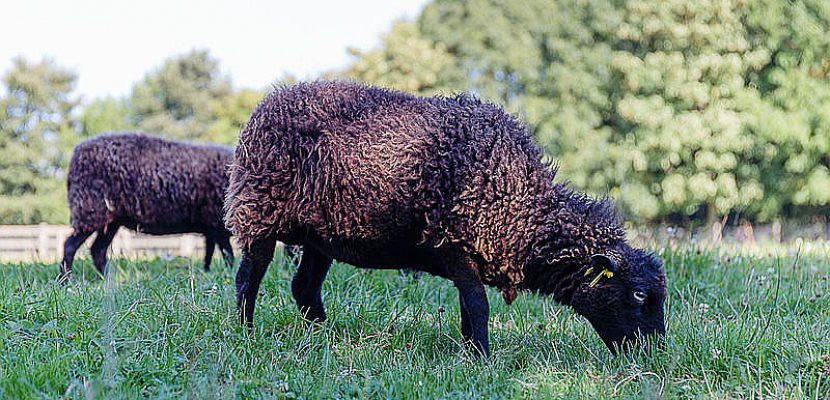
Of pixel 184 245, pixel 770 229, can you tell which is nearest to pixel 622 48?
pixel 770 229

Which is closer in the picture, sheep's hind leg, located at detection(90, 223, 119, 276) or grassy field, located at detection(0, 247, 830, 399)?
grassy field, located at detection(0, 247, 830, 399)

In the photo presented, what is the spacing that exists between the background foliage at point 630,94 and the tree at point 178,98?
609 cm

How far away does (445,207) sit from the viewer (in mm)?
4555

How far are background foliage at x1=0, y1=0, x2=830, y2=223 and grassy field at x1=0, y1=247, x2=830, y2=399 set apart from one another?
12.7 m

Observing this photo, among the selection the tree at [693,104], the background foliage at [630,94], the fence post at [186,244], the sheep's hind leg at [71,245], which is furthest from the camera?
the fence post at [186,244]

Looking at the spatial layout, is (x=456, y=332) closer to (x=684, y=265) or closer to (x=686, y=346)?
(x=686, y=346)

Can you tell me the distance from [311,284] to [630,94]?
1870 cm

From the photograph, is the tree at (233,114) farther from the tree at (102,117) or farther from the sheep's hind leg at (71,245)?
the sheep's hind leg at (71,245)

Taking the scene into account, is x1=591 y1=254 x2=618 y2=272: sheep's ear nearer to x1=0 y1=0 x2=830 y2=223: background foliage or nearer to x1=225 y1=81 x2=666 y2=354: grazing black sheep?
x1=225 y1=81 x2=666 y2=354: grazing black sheep

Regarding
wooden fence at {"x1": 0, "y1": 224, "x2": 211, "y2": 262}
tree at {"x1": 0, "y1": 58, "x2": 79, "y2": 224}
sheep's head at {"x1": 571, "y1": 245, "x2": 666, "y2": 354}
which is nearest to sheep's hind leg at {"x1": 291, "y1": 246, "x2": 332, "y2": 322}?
sheep's head at {"x1": 571, "y1": 245, "x2": 666, "y2": 354}

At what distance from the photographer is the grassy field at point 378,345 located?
379 cm

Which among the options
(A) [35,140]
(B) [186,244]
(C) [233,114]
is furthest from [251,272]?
(A) [35,140]

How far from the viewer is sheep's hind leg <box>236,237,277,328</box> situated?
199 inches

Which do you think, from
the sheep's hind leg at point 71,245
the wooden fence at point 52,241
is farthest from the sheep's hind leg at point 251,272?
the wooden fence at point 52,241
